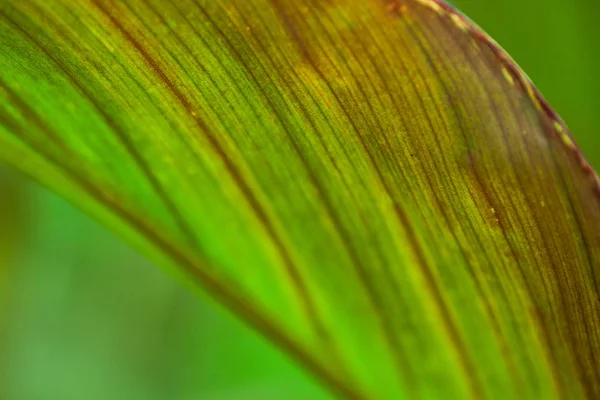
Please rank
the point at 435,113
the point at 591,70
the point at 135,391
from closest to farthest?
1. the point at 435,113
2. the point at 591,70
3. the point at 135,391

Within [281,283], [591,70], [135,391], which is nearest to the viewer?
[281,283]

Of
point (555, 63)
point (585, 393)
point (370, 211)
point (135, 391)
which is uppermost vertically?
point (555, 63)

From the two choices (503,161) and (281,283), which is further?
(281,283)

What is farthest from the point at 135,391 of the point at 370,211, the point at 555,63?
the point at 370,211

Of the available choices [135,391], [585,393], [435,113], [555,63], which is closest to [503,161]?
[435,113]

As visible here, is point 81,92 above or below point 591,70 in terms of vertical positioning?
below

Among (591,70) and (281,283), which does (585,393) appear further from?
(591,70)

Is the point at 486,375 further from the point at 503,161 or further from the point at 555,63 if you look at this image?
the point at 555,63
